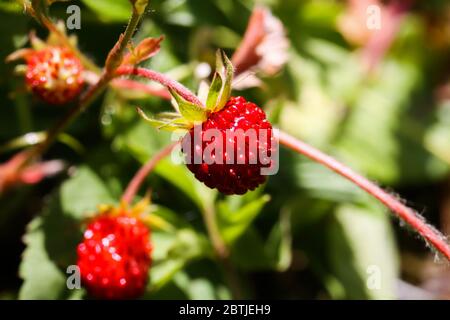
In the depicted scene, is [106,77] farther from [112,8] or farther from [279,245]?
[279,245]

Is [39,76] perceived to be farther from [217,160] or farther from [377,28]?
[377,28]

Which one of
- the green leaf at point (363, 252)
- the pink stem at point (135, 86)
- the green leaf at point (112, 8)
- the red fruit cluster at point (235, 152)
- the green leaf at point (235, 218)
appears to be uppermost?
the green leaf at point (112, 8)

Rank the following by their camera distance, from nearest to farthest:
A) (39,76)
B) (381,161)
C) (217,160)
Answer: (217,160) → (39,76) → (381,161)

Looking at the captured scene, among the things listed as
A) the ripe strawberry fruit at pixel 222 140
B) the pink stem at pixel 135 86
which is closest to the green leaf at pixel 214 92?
the ripe strawberry fruit at pixel 222 140

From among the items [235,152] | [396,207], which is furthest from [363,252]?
[235,152]

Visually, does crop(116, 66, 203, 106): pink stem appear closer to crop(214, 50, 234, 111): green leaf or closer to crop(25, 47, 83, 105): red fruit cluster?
crop(214, 50, 234, 111): green leaf


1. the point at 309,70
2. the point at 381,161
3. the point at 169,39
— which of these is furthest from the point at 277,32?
the point at 381,161

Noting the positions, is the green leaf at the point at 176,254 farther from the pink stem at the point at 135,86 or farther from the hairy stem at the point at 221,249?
the pink stem at the point at 135,86
